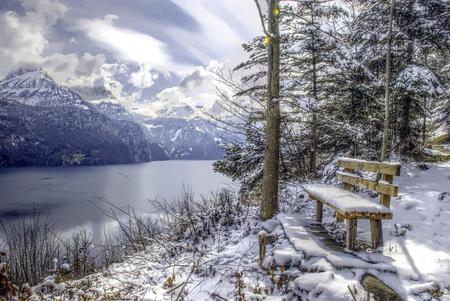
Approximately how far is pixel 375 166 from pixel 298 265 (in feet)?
7.50

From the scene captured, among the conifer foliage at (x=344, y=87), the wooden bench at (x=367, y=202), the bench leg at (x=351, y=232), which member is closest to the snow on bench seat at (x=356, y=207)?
the wooden bench at (x=367, y=202)

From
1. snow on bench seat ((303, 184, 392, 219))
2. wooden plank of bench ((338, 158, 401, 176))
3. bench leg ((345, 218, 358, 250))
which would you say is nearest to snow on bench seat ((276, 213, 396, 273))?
bench leg ((345, 218, 358, 250))

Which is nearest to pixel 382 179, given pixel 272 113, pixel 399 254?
pixel 399 254

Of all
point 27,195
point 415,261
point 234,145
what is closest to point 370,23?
point 234,145

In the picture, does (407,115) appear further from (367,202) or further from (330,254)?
(330,254)

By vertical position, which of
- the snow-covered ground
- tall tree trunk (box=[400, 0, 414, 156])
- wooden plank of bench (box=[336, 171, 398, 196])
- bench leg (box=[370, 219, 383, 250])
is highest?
tall tree trunk (box=[400, 0, 414, 156])

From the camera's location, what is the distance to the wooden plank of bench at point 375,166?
4894 mm

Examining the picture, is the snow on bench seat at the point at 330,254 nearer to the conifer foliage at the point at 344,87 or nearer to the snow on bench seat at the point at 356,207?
the snow on bench seat at the point at 356,207

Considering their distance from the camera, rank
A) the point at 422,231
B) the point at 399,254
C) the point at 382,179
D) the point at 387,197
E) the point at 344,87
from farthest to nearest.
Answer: the point at 344,87 → the point at 422,231 → the point at 382,179 → the point at 387,197 → the point at 399,254

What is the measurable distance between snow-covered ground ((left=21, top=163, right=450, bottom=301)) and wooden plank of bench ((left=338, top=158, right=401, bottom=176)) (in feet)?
3.85

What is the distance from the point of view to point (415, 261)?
14.9 feet

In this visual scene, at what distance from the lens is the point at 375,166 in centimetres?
544

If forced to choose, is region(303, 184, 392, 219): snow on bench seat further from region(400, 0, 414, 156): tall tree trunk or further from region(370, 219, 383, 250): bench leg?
region(400, 0, 414, 156): tall tree trunk

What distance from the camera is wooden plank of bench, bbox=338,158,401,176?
4.89 metres
